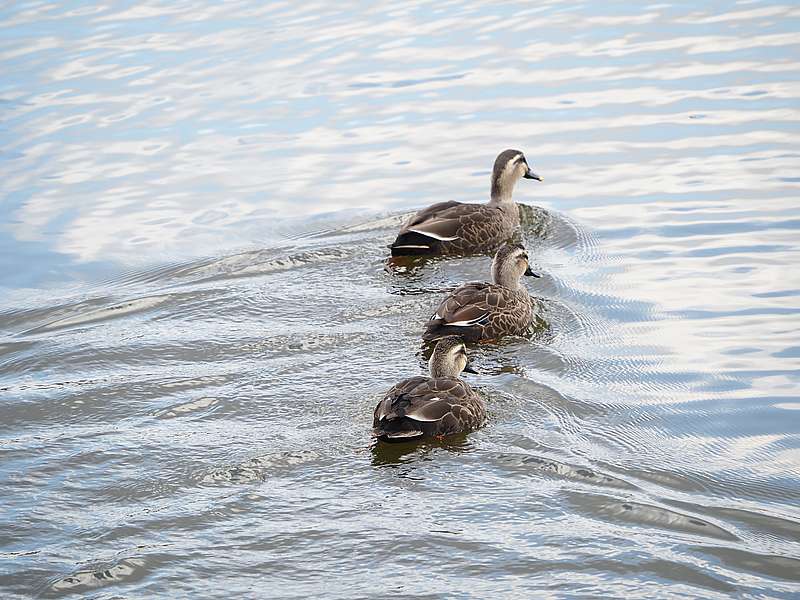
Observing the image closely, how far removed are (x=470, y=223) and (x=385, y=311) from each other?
225 cm

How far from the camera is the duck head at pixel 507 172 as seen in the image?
12.6m

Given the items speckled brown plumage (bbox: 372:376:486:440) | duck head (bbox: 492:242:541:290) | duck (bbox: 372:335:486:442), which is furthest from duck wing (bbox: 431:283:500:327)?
speckled brown plumage (bbox: 372:376:486:440)

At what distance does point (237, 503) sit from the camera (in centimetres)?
682

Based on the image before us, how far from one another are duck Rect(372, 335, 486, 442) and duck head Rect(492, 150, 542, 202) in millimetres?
5014

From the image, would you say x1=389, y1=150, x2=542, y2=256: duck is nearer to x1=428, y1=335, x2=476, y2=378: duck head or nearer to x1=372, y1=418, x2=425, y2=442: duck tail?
x1=428, y1=335, x2=476, y2=378: duck head

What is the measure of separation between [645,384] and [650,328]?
105 cm

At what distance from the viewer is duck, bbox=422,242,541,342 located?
31.0ft

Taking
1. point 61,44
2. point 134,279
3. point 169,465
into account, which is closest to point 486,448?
point 169,465

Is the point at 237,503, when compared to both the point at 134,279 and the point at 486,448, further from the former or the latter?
the point at 134,279

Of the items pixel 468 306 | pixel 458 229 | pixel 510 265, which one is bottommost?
pixel 468 306

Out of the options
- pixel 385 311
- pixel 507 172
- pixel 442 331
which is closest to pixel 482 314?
pixel 442 331

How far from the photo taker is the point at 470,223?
472 inches

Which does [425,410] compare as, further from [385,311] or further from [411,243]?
[411,243]

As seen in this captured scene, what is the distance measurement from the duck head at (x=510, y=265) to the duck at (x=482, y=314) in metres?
0.24
